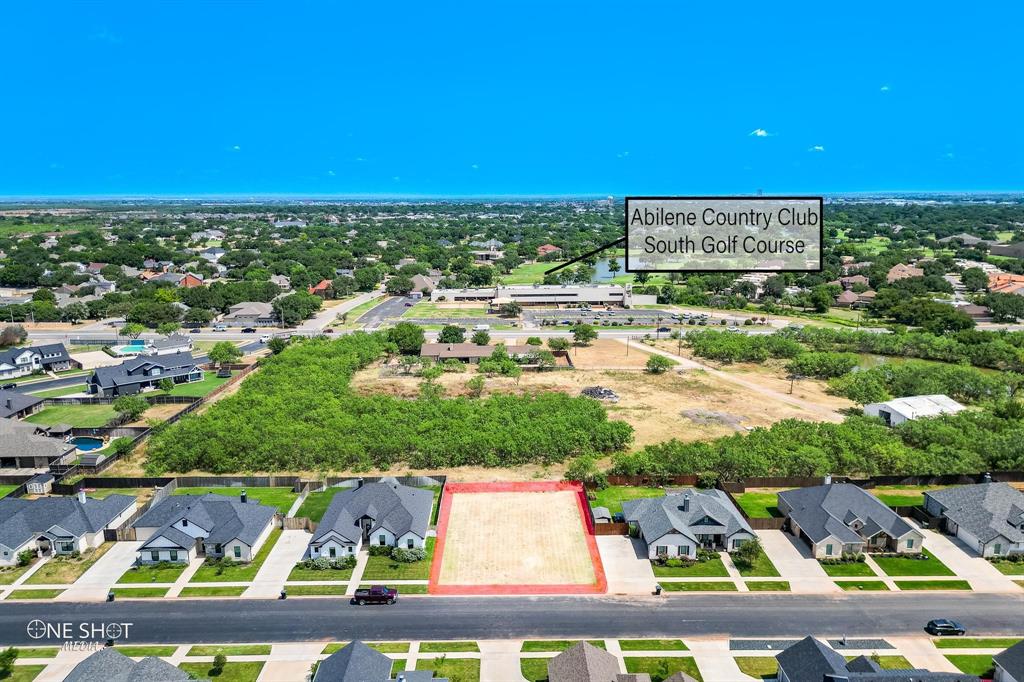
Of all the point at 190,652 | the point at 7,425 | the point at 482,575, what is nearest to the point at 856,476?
the point at 482,575

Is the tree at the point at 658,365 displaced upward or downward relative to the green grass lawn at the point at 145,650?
upward

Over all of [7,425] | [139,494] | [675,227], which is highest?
[675,227]

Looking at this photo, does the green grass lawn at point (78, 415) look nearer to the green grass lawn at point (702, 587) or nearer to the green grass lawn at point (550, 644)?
the green grass lawn at point (550, 644)

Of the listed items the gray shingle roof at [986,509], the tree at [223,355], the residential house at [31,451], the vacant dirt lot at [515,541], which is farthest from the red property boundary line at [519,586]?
the tree at [223,355]

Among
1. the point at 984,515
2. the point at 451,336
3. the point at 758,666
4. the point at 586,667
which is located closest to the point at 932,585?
the point at 984,515

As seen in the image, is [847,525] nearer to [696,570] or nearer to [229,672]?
[696,570]

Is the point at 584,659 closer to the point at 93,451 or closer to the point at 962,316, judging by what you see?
the point at 93,451
